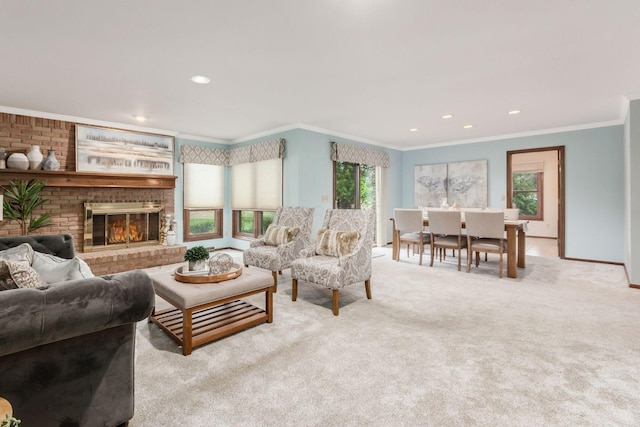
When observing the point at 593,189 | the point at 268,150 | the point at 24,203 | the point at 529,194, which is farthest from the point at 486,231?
the point at 24,203

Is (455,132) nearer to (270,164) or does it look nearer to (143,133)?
(270,164)

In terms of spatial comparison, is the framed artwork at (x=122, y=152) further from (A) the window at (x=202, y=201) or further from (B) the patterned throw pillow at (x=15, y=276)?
(B) the patterned throw pillow at (x=15, y=276)

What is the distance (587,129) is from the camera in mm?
5410

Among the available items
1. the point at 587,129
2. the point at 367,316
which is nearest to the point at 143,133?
the point at 367,316

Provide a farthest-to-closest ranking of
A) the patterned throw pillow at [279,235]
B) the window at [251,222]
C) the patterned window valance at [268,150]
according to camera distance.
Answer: the window at [251,222] < the patterned window valance at [268,150] < the patterned throw pillow at [279,235]

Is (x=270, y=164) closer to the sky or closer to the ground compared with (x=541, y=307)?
closer to the sky

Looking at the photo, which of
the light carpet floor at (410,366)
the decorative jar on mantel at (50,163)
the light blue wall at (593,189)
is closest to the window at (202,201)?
the decorative jar on mantel at (50,163)

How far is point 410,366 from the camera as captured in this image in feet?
A: 6.86

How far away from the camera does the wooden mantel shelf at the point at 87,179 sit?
441 centimetres

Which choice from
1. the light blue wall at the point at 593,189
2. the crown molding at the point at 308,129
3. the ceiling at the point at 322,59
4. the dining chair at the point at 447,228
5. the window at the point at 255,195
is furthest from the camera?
the window at the point at 255,195

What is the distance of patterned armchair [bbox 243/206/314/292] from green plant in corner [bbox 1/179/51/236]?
304cm

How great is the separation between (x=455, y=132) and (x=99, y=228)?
21.1ft

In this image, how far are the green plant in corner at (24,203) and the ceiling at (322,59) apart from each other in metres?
1.07

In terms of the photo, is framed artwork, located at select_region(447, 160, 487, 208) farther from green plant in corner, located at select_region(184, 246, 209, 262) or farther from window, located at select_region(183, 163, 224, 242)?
green plant in corner, located at select_region(184, 246, 209, 262)
